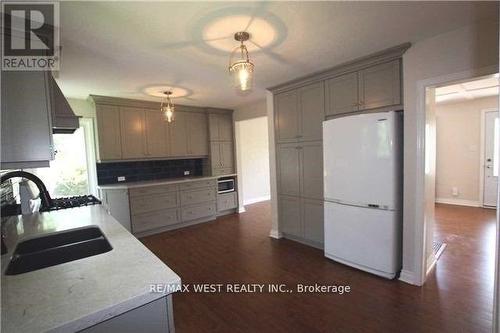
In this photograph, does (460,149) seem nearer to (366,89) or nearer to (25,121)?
(366,89)

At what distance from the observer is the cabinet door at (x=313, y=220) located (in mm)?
3221

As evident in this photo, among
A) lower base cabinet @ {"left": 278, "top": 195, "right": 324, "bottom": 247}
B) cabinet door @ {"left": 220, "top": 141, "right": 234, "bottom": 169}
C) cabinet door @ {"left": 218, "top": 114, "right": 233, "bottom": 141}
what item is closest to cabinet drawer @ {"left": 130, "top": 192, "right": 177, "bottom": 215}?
cabinet door @ {"left": 220, "top": 141, "right": 234, "bottom": 169}

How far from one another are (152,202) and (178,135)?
4.79 ft

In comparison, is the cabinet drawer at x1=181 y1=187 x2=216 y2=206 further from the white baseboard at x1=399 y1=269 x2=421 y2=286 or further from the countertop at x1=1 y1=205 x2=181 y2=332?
the white baseboard at x1=399 y1=269 x2=421 y2=286

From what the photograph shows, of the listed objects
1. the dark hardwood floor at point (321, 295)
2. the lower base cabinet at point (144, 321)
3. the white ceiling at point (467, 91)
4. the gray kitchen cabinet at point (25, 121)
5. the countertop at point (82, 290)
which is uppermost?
the white ceiling at point (467, 91)

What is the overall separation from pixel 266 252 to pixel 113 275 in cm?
253

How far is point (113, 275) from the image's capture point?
100 centimetres

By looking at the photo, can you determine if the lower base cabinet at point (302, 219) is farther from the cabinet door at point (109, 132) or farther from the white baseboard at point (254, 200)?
the cabinet door at point (109, 132)

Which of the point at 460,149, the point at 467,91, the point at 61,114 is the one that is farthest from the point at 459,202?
the point at 61,114

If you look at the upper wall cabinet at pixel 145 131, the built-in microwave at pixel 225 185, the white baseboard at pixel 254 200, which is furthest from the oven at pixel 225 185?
the white baseboard at pixel 254 200

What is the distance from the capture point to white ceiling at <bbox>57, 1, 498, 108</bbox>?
1655mm

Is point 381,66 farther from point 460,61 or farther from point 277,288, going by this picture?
point 277,288

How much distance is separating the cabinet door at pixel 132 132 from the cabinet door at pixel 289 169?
2.56 m

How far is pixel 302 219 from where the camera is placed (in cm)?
346
